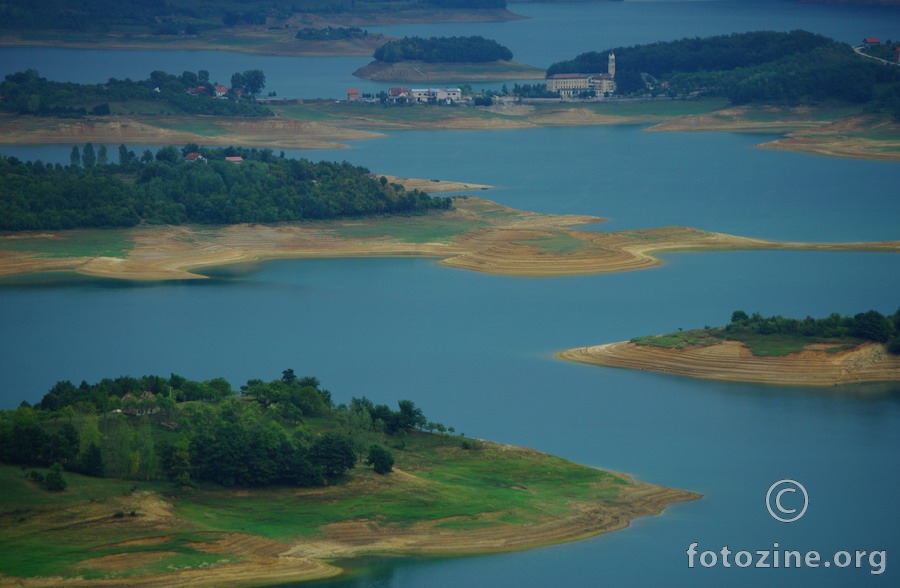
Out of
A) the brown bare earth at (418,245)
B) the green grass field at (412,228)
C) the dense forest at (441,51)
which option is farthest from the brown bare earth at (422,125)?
the brown bare earth at (418,245)

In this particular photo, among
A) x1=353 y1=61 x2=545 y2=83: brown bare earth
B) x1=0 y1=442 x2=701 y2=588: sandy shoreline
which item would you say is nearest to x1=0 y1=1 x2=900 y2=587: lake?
x1=0 y1=442 x2=701 y2=588: sandy shoreline

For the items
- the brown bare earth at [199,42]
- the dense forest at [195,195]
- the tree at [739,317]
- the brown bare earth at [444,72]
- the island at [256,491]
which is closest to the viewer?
the island at [256,491]

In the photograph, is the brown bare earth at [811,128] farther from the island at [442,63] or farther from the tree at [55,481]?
the tree at [55,481]

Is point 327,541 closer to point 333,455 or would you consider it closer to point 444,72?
point 333,455

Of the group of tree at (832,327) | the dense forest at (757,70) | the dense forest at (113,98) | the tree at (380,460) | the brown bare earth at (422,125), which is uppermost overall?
the dense forest at (757,70)

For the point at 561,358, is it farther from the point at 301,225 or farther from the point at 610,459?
the point at 301,225

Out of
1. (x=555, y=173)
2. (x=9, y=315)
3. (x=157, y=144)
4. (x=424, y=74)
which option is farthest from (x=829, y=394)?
(x=424, y=74)

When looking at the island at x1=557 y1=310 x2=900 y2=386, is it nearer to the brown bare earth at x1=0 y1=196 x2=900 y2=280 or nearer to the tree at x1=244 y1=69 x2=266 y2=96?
the brown bare earth at x1=0 y1=196 x2=900 y2=280

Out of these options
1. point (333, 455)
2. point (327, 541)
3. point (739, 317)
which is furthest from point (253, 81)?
point (327, 541)
